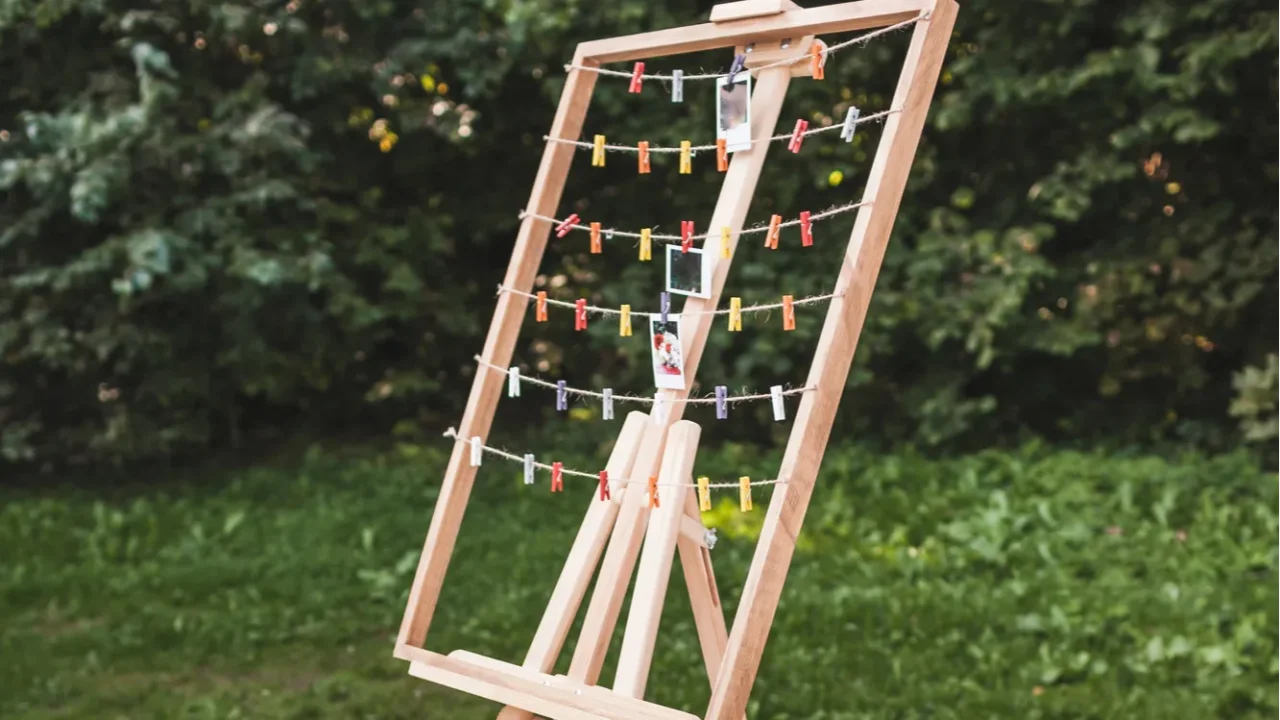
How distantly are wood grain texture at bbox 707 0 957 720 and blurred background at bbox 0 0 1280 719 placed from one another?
1597 mm

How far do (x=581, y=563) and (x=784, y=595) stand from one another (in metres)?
1.80

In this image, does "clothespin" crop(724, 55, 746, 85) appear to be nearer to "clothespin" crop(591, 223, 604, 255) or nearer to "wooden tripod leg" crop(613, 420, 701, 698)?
"clothespin" crop(591, 223, 604, 255)

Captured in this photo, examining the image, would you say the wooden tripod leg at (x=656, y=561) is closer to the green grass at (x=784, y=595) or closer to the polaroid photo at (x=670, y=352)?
the polaroid photo at (x=670, y=352)

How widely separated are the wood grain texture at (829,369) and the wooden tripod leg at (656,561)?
0.54 feet

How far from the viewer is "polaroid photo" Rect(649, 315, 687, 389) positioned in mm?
2008

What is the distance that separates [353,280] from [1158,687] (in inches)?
170

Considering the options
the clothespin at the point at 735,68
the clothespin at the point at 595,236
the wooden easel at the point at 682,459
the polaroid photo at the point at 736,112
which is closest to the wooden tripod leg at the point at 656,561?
the wooden easel at the point at 682,459

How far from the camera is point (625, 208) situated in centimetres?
606

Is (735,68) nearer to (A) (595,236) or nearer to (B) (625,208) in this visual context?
(A) (595,236)

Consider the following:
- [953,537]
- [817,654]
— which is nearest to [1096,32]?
[953,537]

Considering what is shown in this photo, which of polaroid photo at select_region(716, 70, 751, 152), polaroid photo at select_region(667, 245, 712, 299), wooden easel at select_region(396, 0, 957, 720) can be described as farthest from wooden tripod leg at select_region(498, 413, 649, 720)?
polaroid photo at select_region(716, 70, 751, 152)

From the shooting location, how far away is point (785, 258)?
5.46 m

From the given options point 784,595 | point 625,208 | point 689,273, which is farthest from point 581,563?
point 625,208

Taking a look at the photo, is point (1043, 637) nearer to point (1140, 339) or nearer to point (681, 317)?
point (681, 317)
